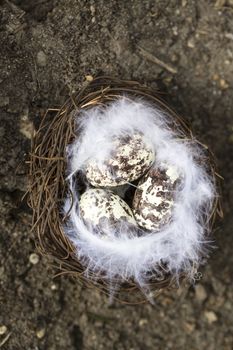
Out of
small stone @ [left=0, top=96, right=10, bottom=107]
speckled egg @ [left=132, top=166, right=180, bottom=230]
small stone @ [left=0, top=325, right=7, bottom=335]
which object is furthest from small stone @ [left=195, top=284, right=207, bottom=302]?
small stone @ [left=0, top=96, right=10, bottom=107]

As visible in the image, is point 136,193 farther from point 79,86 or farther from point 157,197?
point 79,86

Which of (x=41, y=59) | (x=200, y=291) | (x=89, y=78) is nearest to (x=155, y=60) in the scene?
(x=89, y=78)

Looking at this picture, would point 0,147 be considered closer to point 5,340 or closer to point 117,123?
point 117,123

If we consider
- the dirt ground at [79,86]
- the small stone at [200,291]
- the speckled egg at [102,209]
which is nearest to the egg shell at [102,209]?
the speckled egg at [102,209]

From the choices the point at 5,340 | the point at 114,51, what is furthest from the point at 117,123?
the point at 5,340

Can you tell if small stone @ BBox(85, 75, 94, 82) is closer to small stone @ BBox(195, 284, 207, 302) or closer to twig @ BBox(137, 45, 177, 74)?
twig @ BBox(137, 45, 177, 74)
